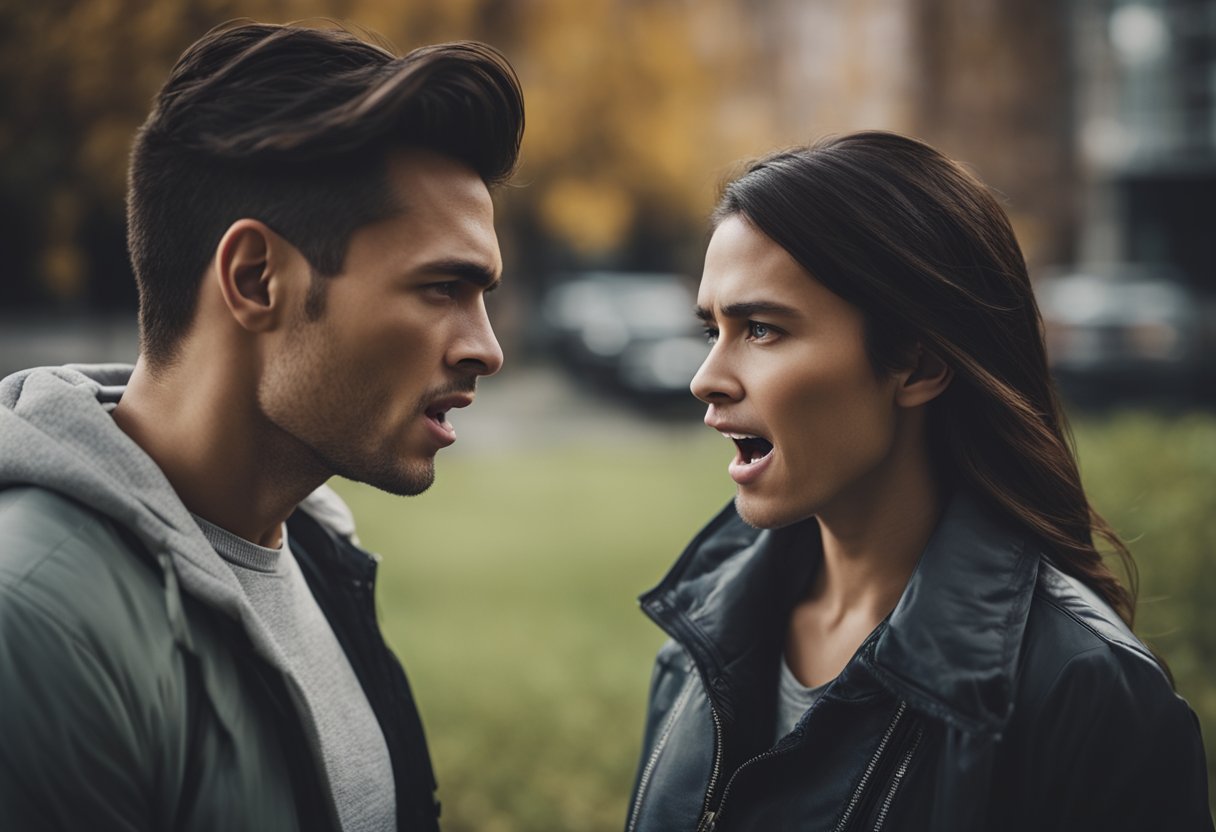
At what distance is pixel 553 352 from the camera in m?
18.8

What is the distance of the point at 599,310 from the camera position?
1856cm

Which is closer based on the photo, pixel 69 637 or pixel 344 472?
pixel 69 637

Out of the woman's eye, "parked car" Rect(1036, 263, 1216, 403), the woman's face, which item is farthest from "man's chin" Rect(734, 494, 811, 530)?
"parked car" Rect(1036, 263, 1216, 403)

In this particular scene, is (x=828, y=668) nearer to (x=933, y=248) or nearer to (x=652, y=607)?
(x=652, y=607)

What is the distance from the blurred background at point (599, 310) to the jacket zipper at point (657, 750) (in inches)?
50.3

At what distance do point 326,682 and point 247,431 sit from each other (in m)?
0.60

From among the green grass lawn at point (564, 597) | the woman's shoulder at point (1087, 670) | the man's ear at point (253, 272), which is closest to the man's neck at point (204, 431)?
the man's ear at point (253, 272)

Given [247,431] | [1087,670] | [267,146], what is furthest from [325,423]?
[1087,670]

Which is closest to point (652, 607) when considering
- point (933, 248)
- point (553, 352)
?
point (933, 248)

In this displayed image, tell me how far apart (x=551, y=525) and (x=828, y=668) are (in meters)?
8.07

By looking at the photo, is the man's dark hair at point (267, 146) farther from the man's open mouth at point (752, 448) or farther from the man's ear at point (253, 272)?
the man's open mouth at point (752, 448)

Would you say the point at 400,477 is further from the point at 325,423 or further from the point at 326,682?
the point at 326,682

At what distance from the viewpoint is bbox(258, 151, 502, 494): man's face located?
2.29 metres

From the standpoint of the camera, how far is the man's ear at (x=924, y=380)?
2500 millimetres
